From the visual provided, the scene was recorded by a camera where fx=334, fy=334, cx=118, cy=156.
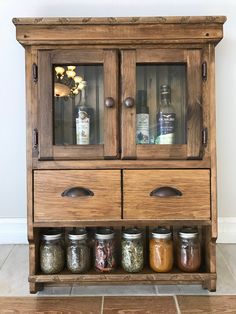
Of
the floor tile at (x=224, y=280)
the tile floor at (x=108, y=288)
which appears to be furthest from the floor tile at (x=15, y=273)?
the floor tile at (x=224, y=280)

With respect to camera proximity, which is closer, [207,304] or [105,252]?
[207,304]

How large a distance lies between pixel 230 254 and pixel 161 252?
1.53 ft

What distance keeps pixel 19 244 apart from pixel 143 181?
31.9 inches

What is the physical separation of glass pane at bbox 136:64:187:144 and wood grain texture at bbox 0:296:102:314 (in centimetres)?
55

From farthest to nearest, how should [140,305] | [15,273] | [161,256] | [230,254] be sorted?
[230,254] → [15,273] → [161,256] → [140,305]

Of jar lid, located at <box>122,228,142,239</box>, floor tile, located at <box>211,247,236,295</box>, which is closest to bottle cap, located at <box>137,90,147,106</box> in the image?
jar lid, located at <box>122,228,142,239</box>

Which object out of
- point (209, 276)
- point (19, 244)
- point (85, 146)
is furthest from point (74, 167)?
point (19, 244)

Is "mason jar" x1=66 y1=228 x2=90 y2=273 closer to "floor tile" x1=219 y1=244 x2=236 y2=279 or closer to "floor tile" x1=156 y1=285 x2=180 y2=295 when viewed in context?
"floor tile" x1=156 y1=285 x2=180 y2=295

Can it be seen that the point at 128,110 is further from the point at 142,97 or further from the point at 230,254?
the point at 230,254

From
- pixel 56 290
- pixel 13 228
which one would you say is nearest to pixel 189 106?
pixel 56 290

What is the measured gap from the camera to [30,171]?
1.11 meters

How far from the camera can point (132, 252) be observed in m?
1.15

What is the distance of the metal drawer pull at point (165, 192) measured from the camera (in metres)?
1.10

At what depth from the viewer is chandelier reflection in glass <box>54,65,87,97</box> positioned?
3.76ft
